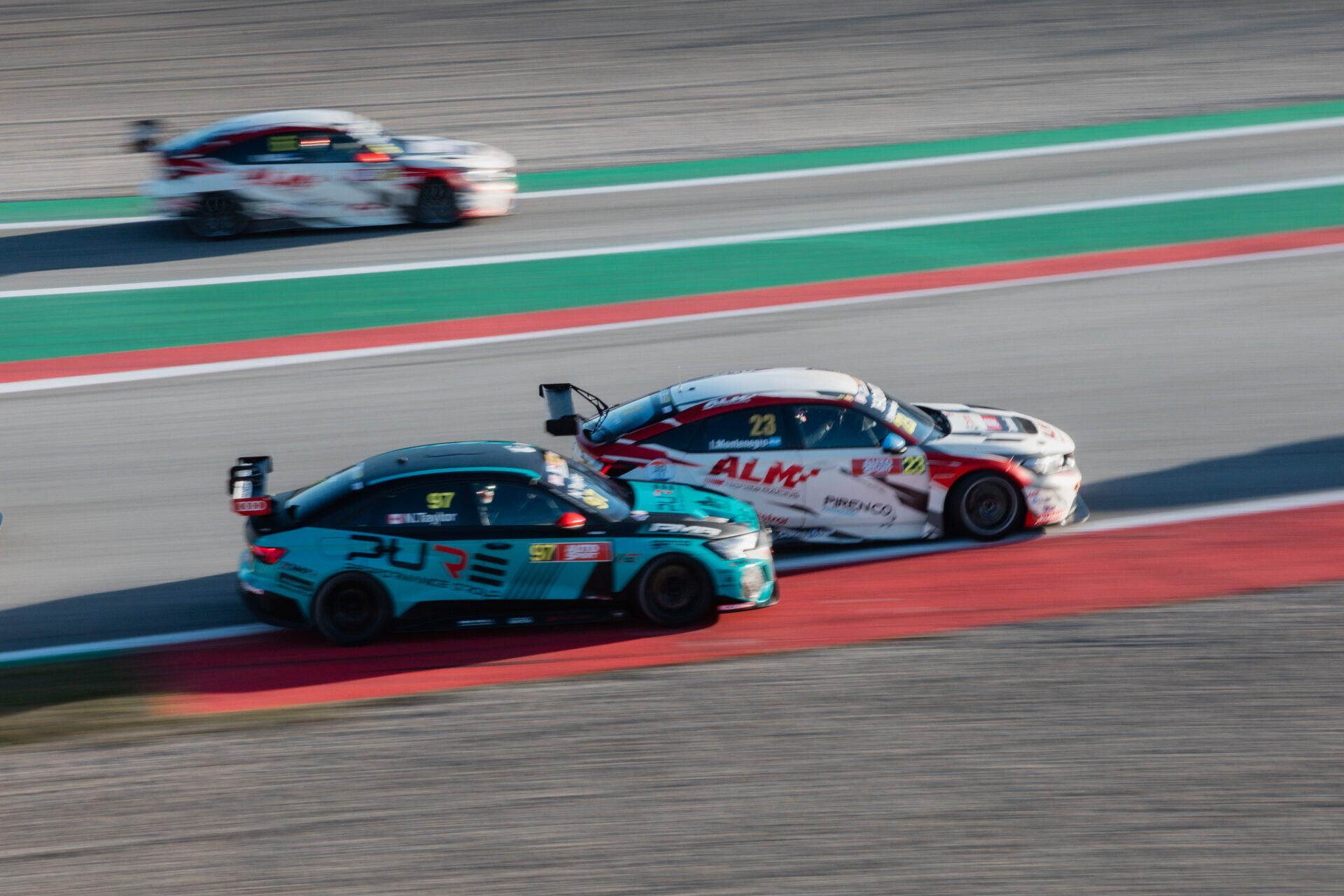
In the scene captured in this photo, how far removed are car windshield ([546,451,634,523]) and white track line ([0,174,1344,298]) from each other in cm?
833

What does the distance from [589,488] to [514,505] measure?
58cm

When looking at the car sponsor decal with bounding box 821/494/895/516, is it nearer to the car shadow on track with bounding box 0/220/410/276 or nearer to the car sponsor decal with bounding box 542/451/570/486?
the car sponsor decal with bounding box 542/451/570/486

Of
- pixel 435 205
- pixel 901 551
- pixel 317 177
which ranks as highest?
pixel 317 177

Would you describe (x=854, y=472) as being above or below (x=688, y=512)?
above

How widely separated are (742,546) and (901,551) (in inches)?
A: 66.9

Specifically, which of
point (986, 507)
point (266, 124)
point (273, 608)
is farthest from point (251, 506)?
point (266, 124)

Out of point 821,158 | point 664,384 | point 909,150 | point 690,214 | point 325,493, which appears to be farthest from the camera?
point 909,150

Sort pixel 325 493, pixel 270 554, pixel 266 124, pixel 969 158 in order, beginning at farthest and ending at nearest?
1. pixel 969 158
2. pixel 266 124
3. pixel 325 493
4. pixel 270 554

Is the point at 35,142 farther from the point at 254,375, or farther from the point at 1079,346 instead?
the point at 1079,346

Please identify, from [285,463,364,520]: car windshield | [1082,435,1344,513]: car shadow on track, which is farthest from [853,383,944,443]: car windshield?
[285,463,364,520]: car windshield

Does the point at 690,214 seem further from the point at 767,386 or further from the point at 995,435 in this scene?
the point at 995,435

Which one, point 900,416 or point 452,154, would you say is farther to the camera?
point 452,154

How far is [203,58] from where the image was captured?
26375 mm

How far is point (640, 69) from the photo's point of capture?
2608 cm
